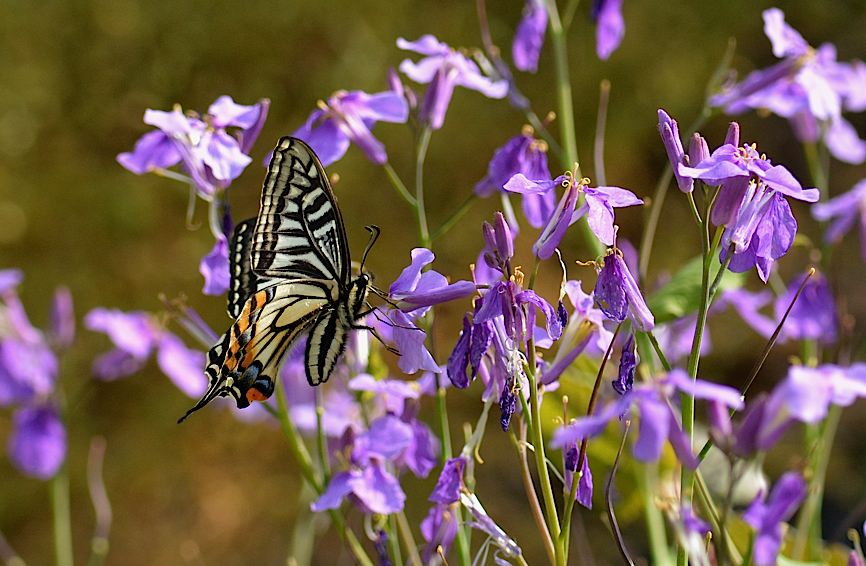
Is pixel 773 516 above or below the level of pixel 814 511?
above

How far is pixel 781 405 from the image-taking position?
0.59 metres

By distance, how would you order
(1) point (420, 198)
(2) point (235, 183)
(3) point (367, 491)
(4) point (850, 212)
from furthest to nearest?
(2) point (235, 183)
(4) point (850, 212)
(1) point (420, 198)
(3) point (367, 491)

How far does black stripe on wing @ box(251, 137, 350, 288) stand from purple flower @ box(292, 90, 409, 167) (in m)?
0.09

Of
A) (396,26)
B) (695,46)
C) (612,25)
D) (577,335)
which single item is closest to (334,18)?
(396,26)

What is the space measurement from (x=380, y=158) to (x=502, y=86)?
162 millimetres

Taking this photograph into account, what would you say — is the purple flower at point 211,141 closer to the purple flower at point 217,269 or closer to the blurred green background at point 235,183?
the purple flower at point 217,269

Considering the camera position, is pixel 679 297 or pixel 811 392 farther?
pixel 679 297

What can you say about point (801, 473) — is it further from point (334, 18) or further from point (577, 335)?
point (334, 18)

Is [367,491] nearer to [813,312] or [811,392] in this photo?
[811,392]

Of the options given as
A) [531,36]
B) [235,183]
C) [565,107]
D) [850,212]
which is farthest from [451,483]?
[235,183]

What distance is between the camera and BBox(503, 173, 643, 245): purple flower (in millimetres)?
712

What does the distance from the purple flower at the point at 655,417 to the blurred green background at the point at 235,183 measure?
1681mm

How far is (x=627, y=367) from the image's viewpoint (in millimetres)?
750

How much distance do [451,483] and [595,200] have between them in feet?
0.79
